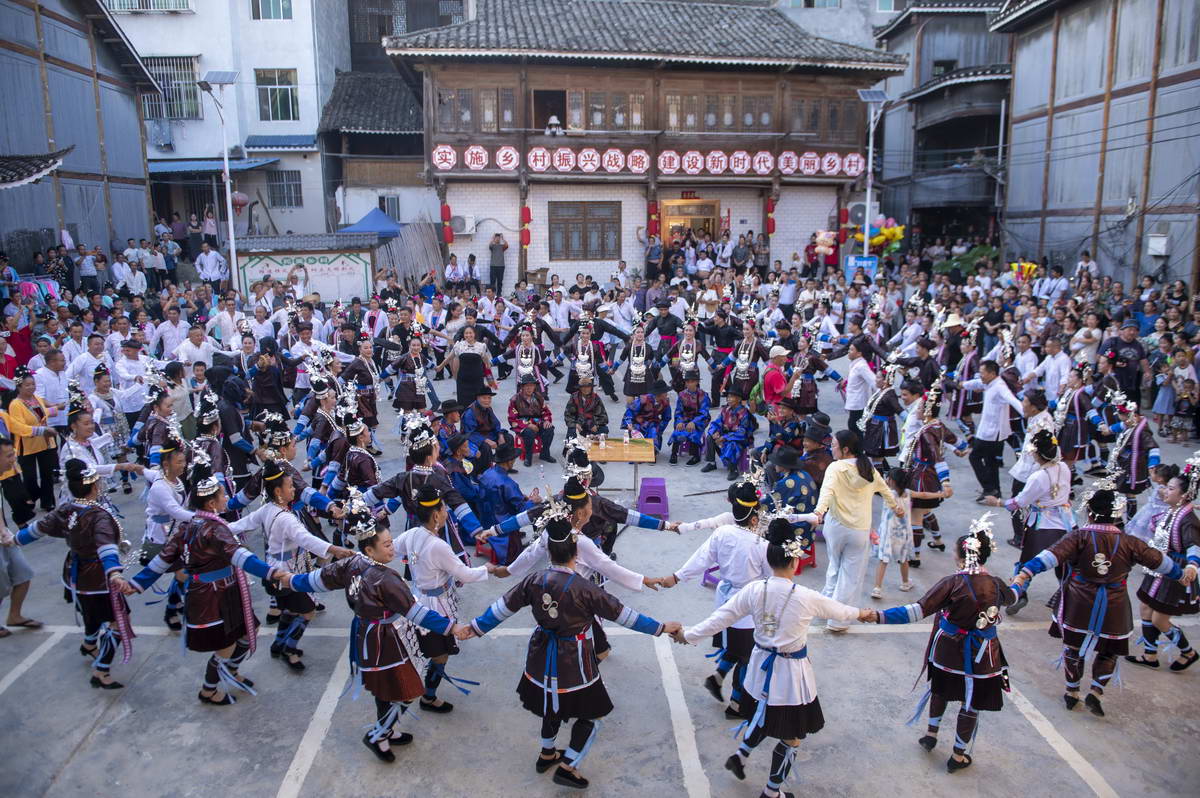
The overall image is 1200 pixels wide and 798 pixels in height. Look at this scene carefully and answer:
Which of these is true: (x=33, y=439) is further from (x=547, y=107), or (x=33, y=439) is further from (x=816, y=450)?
(x=547, y=107)

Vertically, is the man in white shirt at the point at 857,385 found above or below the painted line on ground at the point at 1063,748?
above

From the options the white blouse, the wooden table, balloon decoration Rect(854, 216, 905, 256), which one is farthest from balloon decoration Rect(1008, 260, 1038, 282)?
the white blouse

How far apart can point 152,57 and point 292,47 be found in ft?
14.6

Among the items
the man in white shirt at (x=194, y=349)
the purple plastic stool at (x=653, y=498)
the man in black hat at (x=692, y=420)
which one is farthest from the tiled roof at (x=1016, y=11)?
the man in white shirt at (x=194, y=349)

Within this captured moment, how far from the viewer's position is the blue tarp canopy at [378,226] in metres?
25.2

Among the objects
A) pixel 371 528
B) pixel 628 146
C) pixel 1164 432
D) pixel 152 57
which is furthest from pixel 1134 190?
pixel 152 57

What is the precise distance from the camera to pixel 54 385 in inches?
410

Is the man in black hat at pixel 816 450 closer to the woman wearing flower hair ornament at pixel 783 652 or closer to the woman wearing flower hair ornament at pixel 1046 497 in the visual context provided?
the woman wearing flower hair ornament at pixel 1046 497

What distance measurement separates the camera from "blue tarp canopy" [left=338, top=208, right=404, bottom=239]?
25250 millimetres

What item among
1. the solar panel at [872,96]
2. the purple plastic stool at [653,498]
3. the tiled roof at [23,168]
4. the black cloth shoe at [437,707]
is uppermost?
the solar panel at [872,96]

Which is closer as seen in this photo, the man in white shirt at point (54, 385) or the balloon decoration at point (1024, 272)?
the man in white shirt at point (54, 385)

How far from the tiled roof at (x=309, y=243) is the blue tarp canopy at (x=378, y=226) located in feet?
5.89

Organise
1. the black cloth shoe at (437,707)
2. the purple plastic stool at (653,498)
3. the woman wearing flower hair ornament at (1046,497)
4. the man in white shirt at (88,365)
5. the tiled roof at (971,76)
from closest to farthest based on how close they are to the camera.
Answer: the black cloth shoe at (437,707) → the woman wearing flower hair ornament at (1046,497) → the purple plastic stool at (653,498) → the man in white shirt at (88,365) → the tiled roof at (971,76)

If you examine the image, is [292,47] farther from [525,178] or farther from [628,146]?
[628,146]
